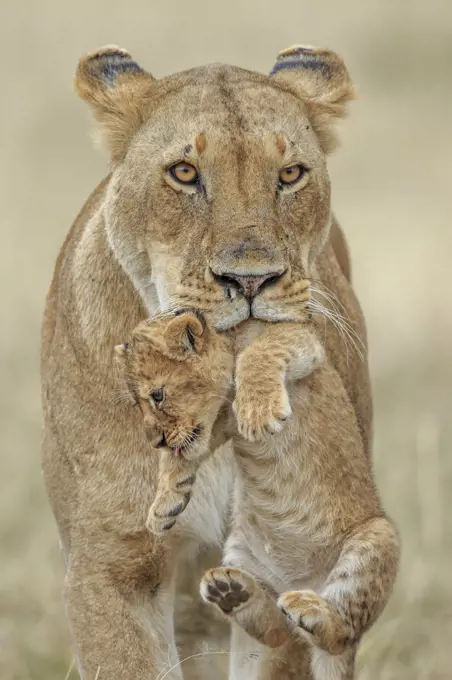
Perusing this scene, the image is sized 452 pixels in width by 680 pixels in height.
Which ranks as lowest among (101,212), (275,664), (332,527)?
(275,664)

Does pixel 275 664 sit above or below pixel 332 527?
below

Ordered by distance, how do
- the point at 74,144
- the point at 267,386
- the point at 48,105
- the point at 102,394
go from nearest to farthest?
the point at 267,386 < the point at 102,394 < the point at 74,144 < the point at 48,105

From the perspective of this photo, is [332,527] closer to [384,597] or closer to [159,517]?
[384,597]

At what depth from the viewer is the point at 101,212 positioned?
226 inches

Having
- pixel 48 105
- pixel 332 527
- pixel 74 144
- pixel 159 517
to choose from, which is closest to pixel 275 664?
pixel 332 527

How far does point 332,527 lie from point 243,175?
1039 millimetres

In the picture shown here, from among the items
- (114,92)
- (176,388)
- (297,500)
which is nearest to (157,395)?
(176,388)

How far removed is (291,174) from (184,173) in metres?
0.31

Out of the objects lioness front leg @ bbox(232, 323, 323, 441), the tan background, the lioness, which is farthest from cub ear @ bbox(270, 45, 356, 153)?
the tan background

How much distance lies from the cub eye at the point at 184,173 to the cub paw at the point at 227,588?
1076 millimetres

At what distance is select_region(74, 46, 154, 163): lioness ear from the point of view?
5.54 m

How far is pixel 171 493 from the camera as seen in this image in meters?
4.86

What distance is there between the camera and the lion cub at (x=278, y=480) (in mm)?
4770

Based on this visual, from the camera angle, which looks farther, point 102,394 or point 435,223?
point 435,223
